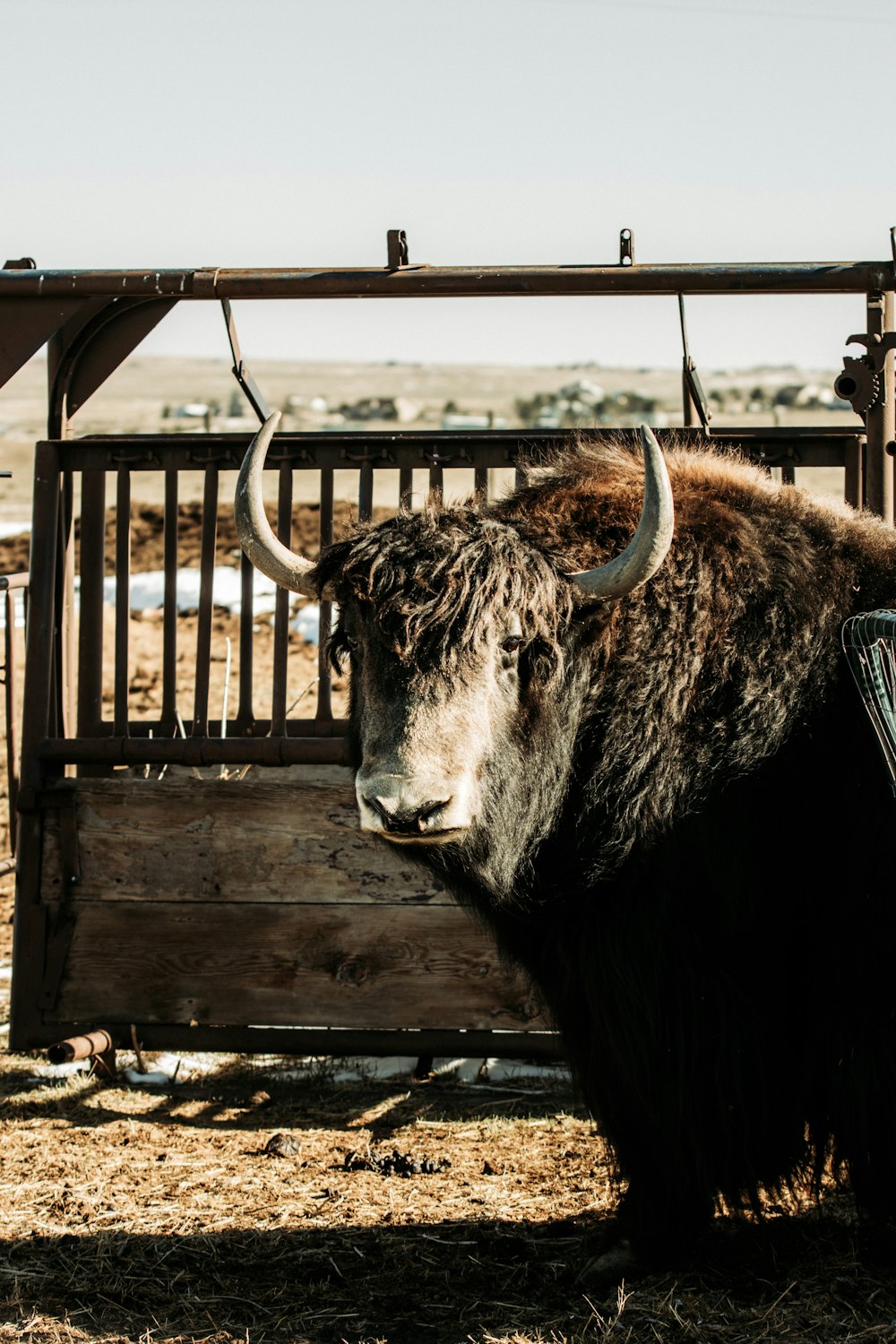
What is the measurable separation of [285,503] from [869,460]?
7.39 ft

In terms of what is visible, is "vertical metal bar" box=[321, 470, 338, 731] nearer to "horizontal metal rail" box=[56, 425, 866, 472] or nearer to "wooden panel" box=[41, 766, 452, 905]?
"horizontal metal rail" box=[56, 425, 866, 472]

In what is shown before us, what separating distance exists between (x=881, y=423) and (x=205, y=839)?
→ 3.00m

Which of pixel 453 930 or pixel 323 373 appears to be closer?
pixel 453 930

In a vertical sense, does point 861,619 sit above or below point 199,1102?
above

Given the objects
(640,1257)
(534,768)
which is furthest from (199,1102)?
(534,768)

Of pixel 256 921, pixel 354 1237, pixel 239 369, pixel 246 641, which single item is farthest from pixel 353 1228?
pixel 239 369

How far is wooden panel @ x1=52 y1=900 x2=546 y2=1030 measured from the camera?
17.4ft

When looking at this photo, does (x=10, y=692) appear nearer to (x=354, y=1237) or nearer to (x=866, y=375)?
(x=354, y=1237)

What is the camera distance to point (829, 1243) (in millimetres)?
3920

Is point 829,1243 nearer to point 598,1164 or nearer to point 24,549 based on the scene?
point 598,1164

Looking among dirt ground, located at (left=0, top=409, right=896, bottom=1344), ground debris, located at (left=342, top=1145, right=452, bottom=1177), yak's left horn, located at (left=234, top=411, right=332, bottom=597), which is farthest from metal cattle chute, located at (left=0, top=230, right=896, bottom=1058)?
yak's left horn, located at (left=234, top=411, right=332, bottom=597)

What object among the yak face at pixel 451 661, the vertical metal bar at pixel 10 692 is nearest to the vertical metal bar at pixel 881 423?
the yak face at pixel 451 661

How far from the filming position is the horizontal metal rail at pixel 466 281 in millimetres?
4754

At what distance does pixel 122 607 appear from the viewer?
5.61 metres
